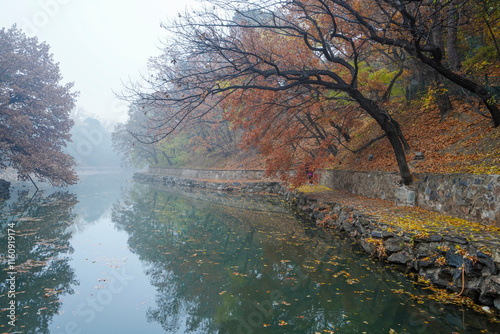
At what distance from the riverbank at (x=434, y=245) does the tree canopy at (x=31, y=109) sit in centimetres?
2152

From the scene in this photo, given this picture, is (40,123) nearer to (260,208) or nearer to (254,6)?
(260,208)

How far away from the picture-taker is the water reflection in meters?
4.63

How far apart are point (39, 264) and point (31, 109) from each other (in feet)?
64.7

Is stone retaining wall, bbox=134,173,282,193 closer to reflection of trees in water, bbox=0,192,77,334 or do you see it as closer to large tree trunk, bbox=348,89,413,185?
reflection of trees in water, bbox=0,192,77,334

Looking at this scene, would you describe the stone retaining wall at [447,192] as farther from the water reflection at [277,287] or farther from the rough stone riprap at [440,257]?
the water reflection at [277,287]

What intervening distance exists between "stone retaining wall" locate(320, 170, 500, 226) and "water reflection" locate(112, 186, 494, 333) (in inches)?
88.3

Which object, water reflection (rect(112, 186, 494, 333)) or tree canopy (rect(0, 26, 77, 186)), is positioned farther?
tree canopy (rect(0, 26, 77, 186))

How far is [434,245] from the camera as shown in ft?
19.1

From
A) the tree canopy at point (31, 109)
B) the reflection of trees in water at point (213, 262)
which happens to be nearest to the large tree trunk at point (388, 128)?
the reflection of trees in water at point (213, 262)

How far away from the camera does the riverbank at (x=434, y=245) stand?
4.80m

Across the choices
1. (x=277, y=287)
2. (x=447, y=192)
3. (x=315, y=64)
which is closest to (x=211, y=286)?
(x=277, y=287)

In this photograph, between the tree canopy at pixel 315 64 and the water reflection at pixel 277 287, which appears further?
the tree canopy at pixel 315 64

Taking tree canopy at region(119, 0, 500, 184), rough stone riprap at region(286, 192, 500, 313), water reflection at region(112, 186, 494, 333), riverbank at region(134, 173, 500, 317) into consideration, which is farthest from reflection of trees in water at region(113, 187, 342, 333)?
tree canopy at region(119, 0, 500, 184)

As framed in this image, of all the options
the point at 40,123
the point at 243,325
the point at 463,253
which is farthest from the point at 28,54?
the point at 463,253
